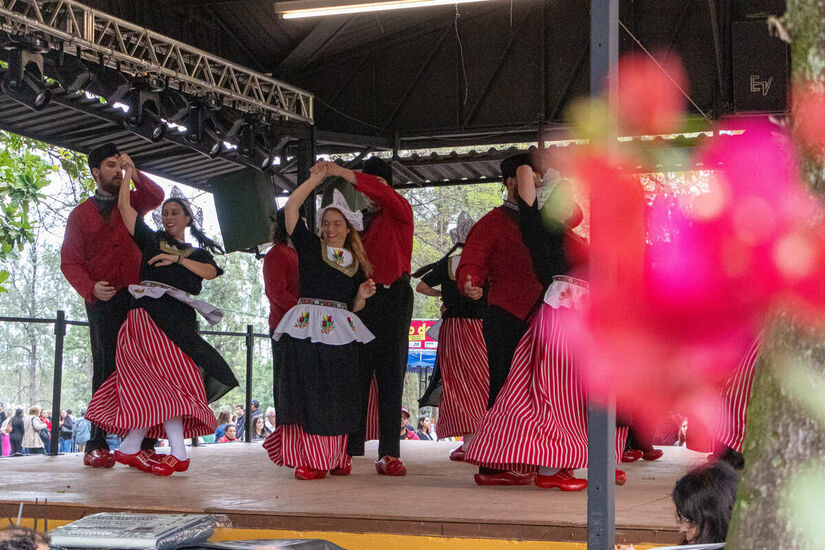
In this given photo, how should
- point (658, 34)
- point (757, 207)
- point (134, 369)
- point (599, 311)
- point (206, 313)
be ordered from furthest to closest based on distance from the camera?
point (658, 34), point (206, 313), point (134, 369), point (757, 207), point (599, 311)

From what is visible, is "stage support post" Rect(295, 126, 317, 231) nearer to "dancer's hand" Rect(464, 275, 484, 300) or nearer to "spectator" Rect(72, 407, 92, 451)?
"dancer's hand" Rect(464, 275, 484, 300)

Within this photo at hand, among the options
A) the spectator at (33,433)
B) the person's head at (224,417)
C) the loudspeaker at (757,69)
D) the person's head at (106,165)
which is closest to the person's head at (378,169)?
the person's head at (106,165)

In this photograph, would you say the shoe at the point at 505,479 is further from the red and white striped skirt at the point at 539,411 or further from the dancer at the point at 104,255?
the dancer at the point at 104,255

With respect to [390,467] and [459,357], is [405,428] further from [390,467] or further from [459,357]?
[390,467]

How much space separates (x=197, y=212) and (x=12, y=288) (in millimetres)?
23905

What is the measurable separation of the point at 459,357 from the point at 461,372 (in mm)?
96

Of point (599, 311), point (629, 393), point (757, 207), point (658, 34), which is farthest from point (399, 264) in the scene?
point (658, 34)

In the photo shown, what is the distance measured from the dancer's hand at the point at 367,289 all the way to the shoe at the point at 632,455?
1.87 metres

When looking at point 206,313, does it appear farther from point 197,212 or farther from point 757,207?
point 757,207

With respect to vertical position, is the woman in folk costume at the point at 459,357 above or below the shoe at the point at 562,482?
above

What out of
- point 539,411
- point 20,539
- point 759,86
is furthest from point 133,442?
point 759,86

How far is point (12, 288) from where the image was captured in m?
26.9

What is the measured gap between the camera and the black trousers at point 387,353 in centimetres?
489

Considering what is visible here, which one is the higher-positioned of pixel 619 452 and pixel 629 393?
pixel 629 393
